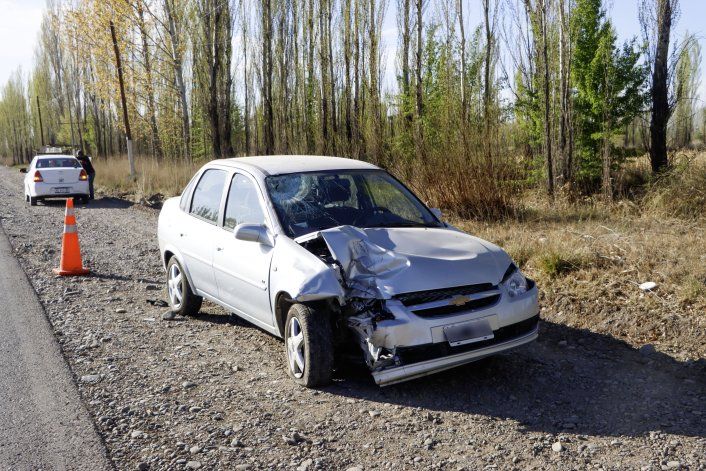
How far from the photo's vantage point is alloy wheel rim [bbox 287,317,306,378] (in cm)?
505

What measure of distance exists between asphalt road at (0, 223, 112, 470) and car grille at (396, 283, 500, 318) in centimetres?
212

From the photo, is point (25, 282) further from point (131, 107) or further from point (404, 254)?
point (131, 107)

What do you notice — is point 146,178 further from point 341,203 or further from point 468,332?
point 468,332

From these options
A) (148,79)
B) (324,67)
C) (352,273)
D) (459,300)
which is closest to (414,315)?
(459,300)

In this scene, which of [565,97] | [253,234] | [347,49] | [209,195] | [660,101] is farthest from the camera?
[347,49]

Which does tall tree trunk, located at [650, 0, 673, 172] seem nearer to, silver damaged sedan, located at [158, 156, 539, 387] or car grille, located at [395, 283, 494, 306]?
silver damaged sedan, located at [158, 156, 539, 387]

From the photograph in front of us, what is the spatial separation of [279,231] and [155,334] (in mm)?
2028

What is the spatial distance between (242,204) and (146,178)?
19.0 m

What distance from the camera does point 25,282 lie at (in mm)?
9148

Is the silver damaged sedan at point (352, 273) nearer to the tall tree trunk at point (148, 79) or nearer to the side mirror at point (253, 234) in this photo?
the side mirror at point (253, 234)

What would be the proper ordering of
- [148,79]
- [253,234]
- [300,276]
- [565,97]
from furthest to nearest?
[148,79]
[565,97]
[253,234]
[300,276]

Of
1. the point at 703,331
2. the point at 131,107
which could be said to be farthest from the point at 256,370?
the point at 131,107

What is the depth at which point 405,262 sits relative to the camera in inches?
189

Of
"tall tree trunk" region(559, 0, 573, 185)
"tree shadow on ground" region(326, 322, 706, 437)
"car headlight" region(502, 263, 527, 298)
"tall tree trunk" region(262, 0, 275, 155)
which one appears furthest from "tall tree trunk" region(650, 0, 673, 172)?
"tall tree trunk" region(262, 0, 275, 155)
